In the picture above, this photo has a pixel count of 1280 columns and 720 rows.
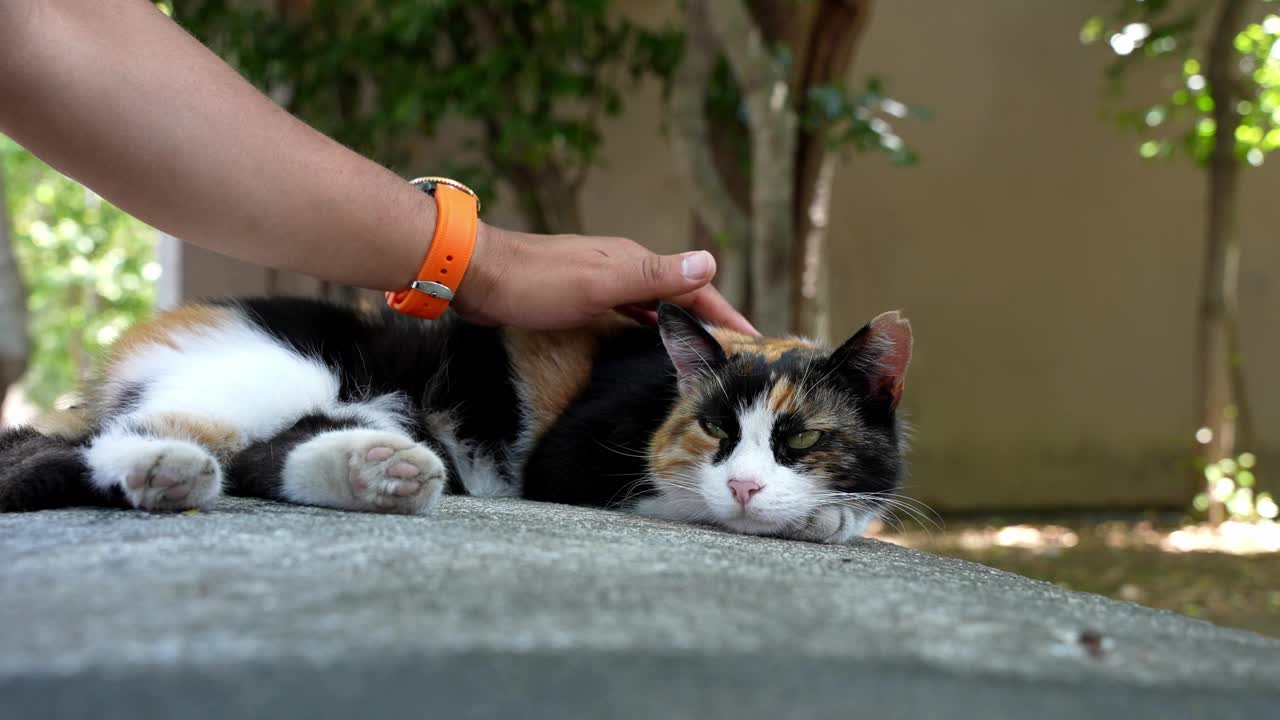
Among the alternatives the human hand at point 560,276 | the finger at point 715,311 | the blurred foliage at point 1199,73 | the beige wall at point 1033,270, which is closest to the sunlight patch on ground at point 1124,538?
the beige wall at point 1033,270

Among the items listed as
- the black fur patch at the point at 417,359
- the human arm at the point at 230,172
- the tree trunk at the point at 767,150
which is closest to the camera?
the human arm at the point at 230,172

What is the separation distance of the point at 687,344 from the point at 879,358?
0.35 metres

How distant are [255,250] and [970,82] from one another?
5.40 m

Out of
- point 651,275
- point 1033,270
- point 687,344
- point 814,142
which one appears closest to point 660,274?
point 651,275

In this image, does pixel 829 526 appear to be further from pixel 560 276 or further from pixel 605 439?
pixel 560 276

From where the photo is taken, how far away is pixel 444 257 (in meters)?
1.81

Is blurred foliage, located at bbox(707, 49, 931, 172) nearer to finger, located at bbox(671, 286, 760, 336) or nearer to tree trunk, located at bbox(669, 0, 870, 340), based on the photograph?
tree trunk, located at bbox(669, 0, 870, 340)

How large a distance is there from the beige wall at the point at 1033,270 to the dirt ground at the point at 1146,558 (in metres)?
0.52

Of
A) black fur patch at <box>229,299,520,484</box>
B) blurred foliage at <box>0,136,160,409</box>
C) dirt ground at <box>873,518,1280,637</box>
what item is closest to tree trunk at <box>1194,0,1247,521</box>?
dirt ground at <box>873,518,1280,637</box>

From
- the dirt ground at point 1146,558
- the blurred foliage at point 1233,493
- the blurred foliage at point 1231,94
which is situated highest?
the blurred foliage at point 1231,94

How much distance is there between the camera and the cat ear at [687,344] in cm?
185

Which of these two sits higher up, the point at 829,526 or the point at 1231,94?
the point at 1231,94

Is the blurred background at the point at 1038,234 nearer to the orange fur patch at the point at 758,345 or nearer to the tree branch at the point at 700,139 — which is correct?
the tree branch at the point at 700,139

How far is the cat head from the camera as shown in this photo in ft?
5.57
